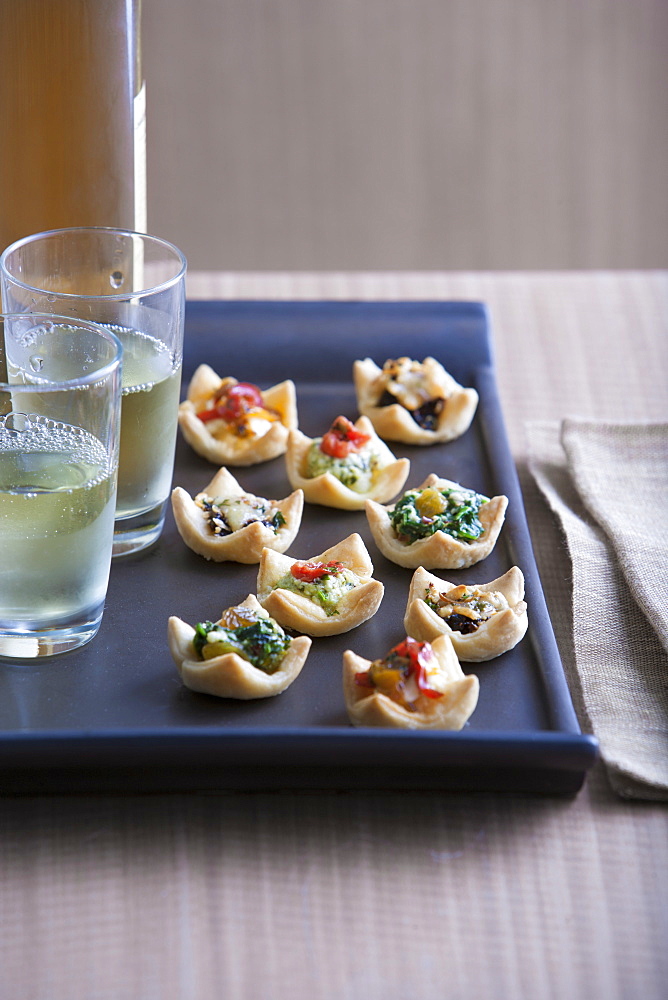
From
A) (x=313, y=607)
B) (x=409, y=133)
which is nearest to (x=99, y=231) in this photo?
(x=313, y=607)

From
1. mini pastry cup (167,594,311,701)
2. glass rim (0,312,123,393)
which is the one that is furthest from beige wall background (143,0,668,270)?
mini pastry cup (167,594,311,701)

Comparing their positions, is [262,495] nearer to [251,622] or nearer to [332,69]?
[251,622]

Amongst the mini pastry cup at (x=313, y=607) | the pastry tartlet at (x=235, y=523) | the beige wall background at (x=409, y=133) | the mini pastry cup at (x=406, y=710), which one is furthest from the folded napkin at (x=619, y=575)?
the beige wall background at (x=409, y=133)

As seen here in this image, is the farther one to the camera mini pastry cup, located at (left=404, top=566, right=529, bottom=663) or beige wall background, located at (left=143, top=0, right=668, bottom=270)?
beige wall background, located at (left=143, top=0, right=668, bottom=270)

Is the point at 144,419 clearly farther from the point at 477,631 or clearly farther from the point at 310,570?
the point at 477,631

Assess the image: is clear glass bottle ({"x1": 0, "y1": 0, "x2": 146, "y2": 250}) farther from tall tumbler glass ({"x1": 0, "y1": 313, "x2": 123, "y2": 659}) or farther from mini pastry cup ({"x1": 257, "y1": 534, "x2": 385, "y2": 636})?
mini pastry cup ({"x1": 257, "y1": 534, "x2": 385, "y2": 636})
